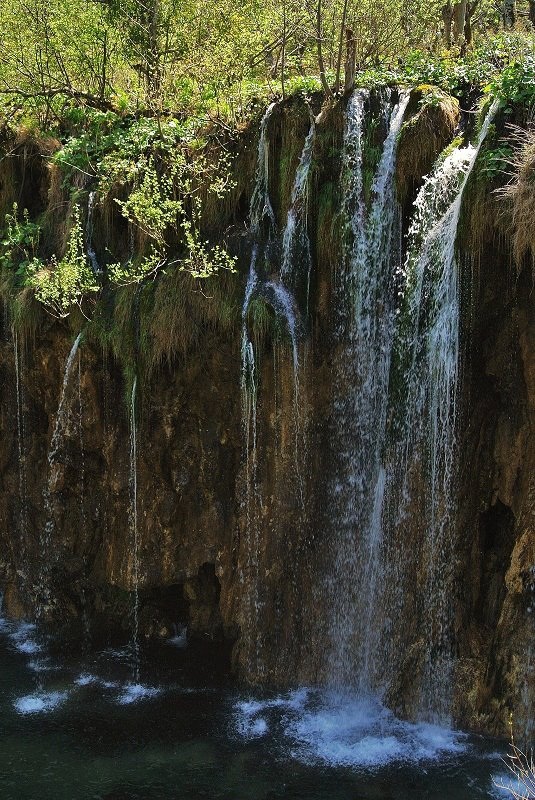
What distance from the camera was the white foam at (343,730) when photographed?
29.7 ft

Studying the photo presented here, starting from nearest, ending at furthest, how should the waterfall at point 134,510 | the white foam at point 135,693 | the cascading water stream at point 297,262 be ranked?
the white foam at point 135,693 < the cascading water stream at point 297,262 < the waterfall at point 134,510

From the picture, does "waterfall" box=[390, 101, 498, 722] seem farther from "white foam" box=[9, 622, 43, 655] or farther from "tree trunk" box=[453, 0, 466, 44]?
"tree trunk" box=[453, 0, 466, 44]

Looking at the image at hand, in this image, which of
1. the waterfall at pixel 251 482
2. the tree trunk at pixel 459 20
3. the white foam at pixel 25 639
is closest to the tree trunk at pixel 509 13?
the tree trunk at pixel 459 20

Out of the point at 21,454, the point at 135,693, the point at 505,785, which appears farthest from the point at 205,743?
the point at 21,454

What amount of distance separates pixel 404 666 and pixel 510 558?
5.86 ft

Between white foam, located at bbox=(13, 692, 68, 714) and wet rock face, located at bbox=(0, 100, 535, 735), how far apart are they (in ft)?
5.44

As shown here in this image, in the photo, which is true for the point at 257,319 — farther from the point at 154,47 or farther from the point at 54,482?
the point at 154,47

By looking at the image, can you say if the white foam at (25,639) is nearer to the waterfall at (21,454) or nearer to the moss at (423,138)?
the waterfall at (21,454)

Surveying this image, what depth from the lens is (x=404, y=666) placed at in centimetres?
996

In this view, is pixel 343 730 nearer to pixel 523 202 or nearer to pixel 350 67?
pixel 523 202

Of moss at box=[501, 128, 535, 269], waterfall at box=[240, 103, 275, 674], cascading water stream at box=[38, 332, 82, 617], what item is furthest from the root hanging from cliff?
cascading water stream at box=[38, 332, 82, 617]

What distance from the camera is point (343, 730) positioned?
956 centimetres

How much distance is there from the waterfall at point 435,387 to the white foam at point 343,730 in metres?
0.42

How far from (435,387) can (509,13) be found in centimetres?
1298
